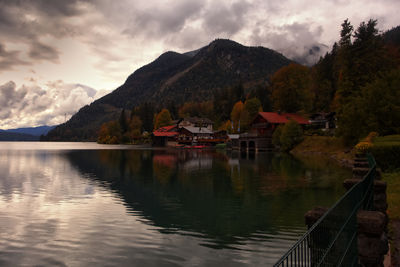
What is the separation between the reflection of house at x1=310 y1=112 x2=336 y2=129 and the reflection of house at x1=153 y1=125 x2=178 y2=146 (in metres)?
69.4

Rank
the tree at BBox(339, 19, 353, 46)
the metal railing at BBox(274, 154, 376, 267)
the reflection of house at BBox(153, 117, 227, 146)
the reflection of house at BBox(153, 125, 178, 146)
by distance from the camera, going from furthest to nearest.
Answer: the reflection of house at BBox(153, 125, 178, 146)
the reflection of house at BBox(153, 117, 227, 146)
the tree at BBox(339, 19, 353, 46)
the metal railing at BBox(274, 154, 376, 267)

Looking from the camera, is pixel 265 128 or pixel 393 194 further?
pixel 265 128

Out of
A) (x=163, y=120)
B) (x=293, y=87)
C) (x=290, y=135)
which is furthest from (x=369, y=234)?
(x=163, y=120)

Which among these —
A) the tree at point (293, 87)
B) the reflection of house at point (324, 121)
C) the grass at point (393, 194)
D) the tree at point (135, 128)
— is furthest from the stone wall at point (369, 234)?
the tree at point (135, 128)

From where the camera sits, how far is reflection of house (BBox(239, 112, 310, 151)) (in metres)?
93.1

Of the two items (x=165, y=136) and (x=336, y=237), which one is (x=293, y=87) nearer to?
(x=165, y=136)

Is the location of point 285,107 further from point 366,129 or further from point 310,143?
point 366,129

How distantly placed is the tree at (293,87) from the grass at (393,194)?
73252mm

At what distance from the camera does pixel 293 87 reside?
94.3 meters

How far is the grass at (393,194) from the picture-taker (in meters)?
13.7

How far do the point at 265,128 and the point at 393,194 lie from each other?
78.3m

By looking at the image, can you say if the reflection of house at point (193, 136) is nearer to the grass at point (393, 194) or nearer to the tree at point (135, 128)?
the tree at point (135, 128)

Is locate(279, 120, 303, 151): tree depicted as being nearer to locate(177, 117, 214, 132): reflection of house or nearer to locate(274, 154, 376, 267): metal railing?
locate(274, 154, 376, 267): metal railing

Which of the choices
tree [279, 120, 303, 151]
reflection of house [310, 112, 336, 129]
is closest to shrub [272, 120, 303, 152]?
tree [279, 120, 303, 151]
